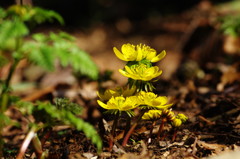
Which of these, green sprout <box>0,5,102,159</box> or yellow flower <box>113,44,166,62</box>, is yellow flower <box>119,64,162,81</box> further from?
green sprout <box>0,5,102,159</box>

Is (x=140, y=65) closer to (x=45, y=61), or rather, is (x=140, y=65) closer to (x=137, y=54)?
(x=137, y=54)

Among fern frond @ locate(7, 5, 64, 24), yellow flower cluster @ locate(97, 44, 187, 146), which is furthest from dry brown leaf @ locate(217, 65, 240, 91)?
fern frond @ locate(7, 5, 64, 24)

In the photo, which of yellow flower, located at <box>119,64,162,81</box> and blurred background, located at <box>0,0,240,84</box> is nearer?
yellow flower, located at <box>119,64,162,81</box>

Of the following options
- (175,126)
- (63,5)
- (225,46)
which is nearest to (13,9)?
(175,126)

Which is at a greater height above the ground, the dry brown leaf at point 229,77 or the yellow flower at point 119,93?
the dry brown leaf at point 229,77

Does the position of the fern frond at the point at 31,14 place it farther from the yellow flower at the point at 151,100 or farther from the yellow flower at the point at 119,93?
the yellow flower at the point at 151,100

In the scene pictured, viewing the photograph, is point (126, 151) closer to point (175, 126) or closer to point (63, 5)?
point (175, 126)

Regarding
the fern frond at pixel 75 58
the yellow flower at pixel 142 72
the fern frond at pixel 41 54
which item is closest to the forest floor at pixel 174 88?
the yellow flower at pixel 142 72

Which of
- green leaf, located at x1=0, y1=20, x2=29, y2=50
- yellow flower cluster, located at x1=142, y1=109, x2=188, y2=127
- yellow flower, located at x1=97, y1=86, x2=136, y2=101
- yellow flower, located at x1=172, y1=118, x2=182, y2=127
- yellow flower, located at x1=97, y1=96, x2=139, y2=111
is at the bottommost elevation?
yellow flower, located at x1=172, y1=118, x2=182, y2=127
